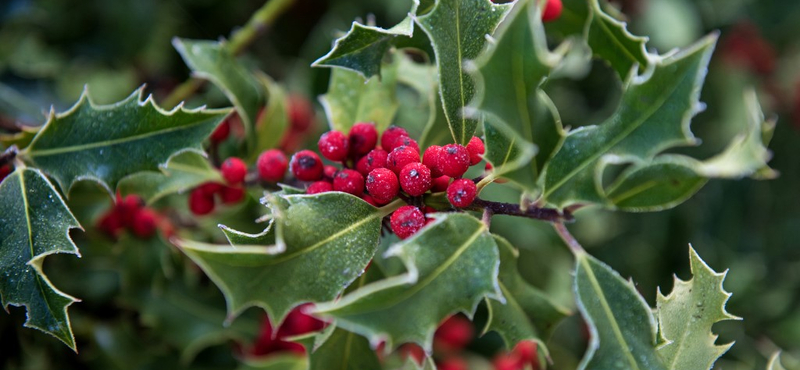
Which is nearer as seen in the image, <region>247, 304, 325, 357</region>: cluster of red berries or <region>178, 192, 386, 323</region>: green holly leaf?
<region>178, 192, 386, 323</region>: green holly leaf

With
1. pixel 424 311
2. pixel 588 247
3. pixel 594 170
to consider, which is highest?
pixel 594 170

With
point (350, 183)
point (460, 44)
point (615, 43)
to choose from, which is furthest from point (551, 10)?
point (350, 183)

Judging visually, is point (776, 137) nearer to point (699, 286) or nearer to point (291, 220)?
point (699, 286)

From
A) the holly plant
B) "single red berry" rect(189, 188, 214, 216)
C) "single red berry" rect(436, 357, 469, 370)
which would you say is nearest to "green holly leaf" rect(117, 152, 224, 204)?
the holly plant

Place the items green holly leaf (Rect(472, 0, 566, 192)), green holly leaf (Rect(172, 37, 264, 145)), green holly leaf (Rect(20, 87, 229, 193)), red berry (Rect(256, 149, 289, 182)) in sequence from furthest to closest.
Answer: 1. green holly leaf (Rect(172, 37, 264, 145))
2. red berry (Rect(256, 149, 289, 182))
3. green holly leaf (Rect(20, 87, 229, 193))
4. green holly leaf (Rect(472, 0, 566, 192))

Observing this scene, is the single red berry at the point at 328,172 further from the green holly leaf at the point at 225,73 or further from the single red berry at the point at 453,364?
the single red berry at the point at 453,364

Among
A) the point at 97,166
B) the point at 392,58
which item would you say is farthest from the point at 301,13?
the point at 97,166

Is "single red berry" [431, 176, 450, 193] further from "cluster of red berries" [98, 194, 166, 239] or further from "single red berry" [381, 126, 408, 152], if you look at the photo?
"cluster of red berries" [98, 194, 166, 239]
